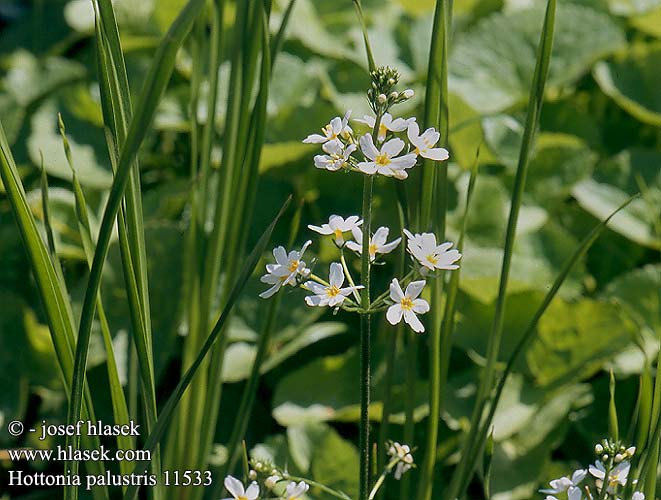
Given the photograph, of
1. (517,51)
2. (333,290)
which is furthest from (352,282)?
(517,51)

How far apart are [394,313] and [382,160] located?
101mm

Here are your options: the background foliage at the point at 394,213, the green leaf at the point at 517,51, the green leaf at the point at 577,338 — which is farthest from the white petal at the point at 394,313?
the green leaf at the point at 517,51

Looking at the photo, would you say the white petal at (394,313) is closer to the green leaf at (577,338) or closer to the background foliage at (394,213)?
the background foliage at (394,213)

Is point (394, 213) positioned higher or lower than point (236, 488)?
lower

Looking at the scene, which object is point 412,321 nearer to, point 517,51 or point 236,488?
point 236,488

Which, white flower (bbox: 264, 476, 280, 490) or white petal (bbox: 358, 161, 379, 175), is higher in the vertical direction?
white petal (bbox: 358, 161, 379, 175)

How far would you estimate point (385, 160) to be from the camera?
1.91 feet

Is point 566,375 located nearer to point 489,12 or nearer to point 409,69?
point 409,69

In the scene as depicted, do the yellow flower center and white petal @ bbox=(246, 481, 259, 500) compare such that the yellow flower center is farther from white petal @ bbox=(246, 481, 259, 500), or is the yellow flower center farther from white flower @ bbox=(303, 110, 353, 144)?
white petal @ bbox=(246, 481, 259, 500)

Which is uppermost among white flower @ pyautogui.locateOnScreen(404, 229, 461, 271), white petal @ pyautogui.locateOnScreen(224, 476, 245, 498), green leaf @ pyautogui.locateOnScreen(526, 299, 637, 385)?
white flower @ pyautogui.locateOnScreen(404, 229, 461, 271)

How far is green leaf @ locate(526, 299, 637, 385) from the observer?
1109mm

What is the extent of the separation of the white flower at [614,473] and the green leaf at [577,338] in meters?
0.44

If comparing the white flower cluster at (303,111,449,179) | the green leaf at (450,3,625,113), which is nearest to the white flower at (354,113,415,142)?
the white flower cluster at (303,111,449,179)

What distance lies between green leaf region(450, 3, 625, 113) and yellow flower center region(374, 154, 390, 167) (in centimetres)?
84
